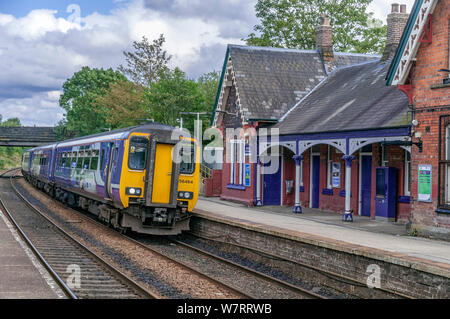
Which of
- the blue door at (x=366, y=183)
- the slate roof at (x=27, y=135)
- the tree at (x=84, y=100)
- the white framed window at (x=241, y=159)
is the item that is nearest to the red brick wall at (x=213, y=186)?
the white framed window at (x=241, y=159)

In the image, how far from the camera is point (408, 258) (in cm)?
995

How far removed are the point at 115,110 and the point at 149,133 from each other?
3518cm

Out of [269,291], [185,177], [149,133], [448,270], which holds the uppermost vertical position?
[149,133]

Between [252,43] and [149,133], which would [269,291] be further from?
[252,43]

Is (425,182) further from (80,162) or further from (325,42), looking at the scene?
(325,42)

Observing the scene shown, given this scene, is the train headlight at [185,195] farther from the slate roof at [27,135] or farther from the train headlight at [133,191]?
the slate roof at [27,135]

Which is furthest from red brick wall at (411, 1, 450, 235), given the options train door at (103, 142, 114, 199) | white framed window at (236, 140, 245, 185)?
white framed window at (236, 140, 245, 185)

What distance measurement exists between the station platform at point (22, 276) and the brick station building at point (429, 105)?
9026 millimetres

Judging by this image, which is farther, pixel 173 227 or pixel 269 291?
pixel 173 227

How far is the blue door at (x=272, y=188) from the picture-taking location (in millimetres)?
23406

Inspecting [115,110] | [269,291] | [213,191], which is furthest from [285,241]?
[115,110]

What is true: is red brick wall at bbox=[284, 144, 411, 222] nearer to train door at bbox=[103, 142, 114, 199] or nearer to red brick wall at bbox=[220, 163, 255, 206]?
red brick wall at bbox=[220, 163, 255, 206]

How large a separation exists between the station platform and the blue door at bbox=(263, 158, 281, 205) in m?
11.4

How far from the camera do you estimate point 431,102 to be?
14.2m
